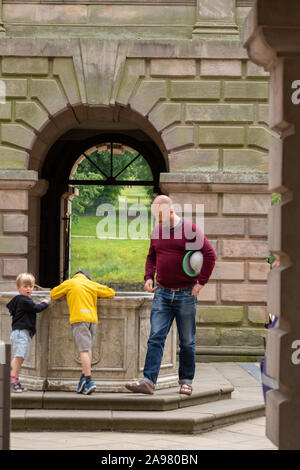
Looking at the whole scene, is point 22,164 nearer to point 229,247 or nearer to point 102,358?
point 229,247

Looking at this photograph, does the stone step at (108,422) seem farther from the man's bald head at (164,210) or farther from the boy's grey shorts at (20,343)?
the man's bald head at (164,210)

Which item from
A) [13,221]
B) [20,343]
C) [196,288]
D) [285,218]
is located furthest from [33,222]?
[285,218]

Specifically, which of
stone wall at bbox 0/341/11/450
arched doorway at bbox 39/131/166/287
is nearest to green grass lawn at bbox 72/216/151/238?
arched doorway at bbox 39/131/166/287

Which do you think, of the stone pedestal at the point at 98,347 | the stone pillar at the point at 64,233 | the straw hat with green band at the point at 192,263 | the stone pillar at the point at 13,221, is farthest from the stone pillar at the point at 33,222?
the straw hat with green band at the point at 192,263

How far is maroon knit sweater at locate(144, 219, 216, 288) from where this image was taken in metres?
10.1

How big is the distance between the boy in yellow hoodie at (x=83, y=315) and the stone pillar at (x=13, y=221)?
5686 millimetres

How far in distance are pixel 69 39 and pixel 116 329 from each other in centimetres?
694

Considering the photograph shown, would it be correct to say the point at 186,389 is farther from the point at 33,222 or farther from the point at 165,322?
the point at 33,222

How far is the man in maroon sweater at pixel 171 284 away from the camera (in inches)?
396

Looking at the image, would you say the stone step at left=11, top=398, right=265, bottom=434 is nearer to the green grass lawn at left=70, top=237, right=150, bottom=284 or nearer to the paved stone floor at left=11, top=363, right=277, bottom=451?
the paved stone floor at left=11, top=363, right=277, bottom=451

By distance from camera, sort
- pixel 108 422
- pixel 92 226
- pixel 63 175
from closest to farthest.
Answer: pixel 108 422, pixel 63 175, pixel 92 226

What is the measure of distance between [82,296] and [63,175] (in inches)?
478

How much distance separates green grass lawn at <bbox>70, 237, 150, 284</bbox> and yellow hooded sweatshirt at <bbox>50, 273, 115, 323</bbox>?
761 inches

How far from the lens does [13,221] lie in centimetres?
1588
